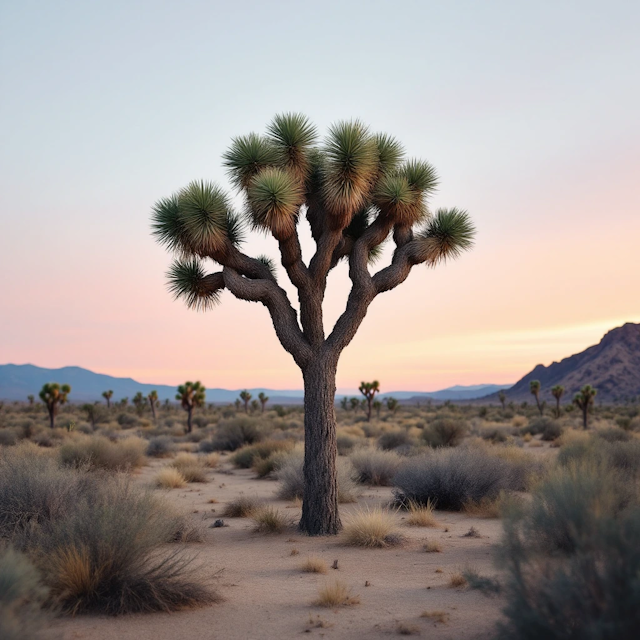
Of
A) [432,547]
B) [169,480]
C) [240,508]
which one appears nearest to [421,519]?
[432,547]

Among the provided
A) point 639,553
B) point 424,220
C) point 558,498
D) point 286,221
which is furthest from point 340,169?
point 639,553

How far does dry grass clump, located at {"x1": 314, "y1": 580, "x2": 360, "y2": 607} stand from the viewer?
710 centimetres

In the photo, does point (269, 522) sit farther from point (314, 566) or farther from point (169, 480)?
point (169, 480)

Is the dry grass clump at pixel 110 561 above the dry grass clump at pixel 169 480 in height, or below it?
above

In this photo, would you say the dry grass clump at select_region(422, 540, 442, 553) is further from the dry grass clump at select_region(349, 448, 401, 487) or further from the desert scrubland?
the dry grass clump at select_region(349, 448, 401, 487)

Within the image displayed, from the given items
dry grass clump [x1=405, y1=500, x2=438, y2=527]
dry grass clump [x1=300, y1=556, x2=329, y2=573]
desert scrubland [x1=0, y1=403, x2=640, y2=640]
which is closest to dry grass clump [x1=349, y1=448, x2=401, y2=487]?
desert scrubland [x1=0, y1=403, x2=640, y2=640]

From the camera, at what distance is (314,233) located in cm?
1202

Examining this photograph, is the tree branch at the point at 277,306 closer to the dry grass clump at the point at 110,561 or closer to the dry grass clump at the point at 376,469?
the dry grass clump at the point at 110,561

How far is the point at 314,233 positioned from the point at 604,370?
12684 cm

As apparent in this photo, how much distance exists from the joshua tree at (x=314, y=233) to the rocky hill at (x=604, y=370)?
103m

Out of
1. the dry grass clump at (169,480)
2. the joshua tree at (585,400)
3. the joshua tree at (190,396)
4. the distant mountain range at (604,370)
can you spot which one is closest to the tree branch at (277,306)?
the dry grass clump at (169,480)

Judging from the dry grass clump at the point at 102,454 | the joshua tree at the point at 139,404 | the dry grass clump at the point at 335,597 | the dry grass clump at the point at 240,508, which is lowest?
the dry grass clump at the point at 240,508

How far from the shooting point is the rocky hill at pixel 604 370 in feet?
384

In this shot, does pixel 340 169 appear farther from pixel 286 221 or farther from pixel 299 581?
pixel 299 581
